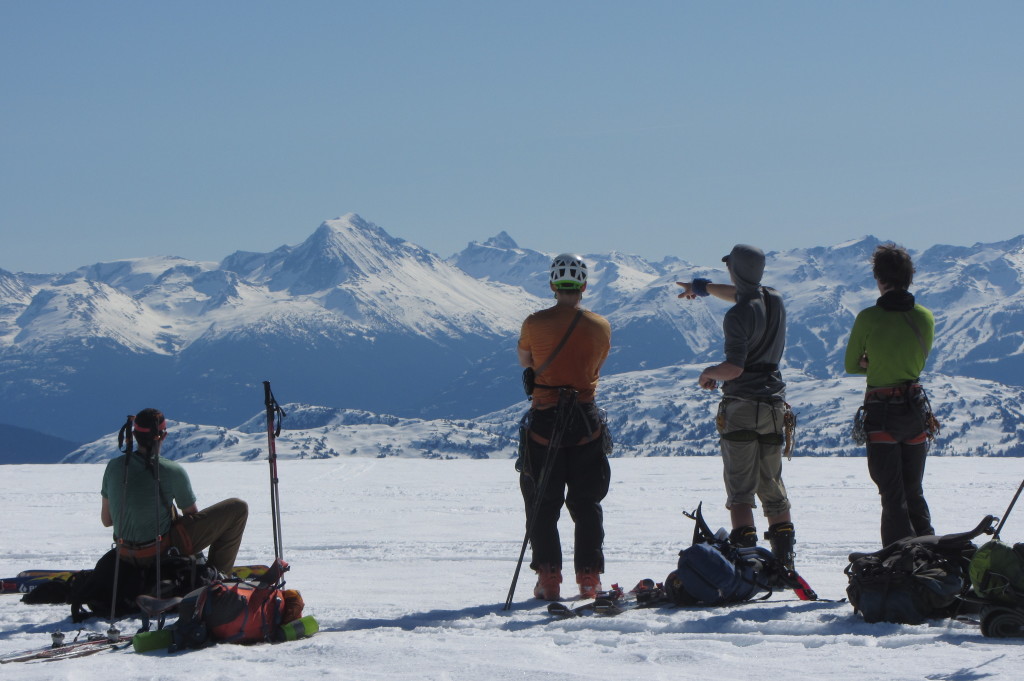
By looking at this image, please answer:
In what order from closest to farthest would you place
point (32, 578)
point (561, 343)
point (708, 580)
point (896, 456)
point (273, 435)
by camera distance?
point (708, 580) → point (896, 456) → point (561, 343) → point (273, 435) → point (32, 578)

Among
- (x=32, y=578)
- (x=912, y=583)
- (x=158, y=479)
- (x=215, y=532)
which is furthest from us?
(x=32, y=578)

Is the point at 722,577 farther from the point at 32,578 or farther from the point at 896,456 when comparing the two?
the point at 32,578

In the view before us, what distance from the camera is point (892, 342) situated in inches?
320

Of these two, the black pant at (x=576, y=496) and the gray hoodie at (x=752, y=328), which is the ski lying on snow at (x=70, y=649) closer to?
the black pant at (x=576, y=496)

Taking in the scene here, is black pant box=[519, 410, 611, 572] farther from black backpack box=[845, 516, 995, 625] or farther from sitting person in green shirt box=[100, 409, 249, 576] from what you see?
sitting person in green shirt box=[100, 409, 249, 576]

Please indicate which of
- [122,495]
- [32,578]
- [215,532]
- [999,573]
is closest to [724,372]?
[999,573]

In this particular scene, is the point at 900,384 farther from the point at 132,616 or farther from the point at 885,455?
the point at 132,616

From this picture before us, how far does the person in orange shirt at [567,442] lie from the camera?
26.6ft

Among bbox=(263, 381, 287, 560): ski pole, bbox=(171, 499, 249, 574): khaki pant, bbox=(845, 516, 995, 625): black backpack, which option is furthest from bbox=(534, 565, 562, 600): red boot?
bbox=(171, 499, 249, 574): khaki pant

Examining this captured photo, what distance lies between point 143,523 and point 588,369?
3849mm

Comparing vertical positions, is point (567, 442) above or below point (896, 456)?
above

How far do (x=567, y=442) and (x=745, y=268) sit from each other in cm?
202

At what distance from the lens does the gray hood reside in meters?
8.34

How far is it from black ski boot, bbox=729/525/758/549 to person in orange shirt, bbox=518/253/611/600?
106 centimetres
